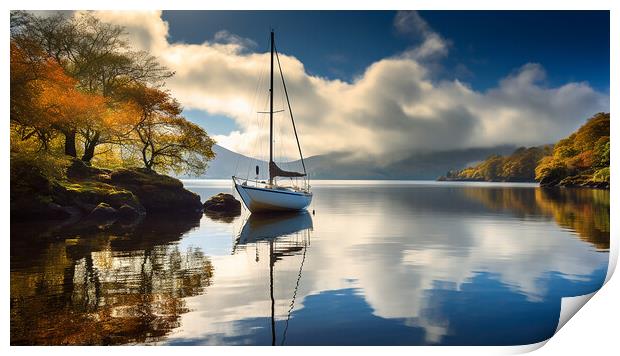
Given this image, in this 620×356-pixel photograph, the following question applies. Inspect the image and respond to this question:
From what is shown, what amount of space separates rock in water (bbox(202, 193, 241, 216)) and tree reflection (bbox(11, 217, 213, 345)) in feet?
52.5

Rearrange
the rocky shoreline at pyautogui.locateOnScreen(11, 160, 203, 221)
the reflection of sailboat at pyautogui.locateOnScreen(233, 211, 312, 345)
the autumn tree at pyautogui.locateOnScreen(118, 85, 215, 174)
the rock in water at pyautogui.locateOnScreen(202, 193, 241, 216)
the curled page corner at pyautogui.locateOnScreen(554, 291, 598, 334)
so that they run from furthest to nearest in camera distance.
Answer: the rock in water at pyautogui.locateOnScreen(202, 193, 241, 216)
the autumn tree at pyautogui.locateOnScreen(118, 85, 215, 174)
the rocky shoreline at pyautogui.locateOnScreen(11, 160, 203, 221)
the reflection of sailboat at pyautogui.locateOnScreen(233, 211, 312, 345)
the curled page corner at pyautogui.locateOnScreen(554, 291, 598, 334)

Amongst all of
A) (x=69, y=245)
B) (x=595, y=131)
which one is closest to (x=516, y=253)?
(x=69, y=245)

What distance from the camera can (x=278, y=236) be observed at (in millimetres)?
18328

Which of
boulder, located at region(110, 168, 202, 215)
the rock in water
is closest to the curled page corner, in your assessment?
boulder, located at region(110, 168, 202, 215)

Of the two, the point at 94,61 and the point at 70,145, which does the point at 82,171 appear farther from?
the point at 94,61

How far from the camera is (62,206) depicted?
22.3 metres

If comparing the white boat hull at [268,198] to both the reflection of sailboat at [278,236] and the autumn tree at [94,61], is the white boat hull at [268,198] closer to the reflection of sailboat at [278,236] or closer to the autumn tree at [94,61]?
the reflection of sailboat at [278,236]

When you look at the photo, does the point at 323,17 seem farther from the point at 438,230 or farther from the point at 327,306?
the point at 438,230

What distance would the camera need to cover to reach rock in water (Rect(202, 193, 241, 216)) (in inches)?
1243

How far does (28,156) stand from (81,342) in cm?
1582

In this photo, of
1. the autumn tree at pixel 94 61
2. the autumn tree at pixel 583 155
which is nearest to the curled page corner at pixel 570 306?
the autumn tree at pixel 94 61

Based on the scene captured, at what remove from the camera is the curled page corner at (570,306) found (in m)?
8.05

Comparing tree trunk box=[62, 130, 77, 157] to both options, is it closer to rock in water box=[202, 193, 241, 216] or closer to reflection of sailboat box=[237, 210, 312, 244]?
rock in water box=[202, 193, 241, 216]

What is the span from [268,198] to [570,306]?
1927cm
